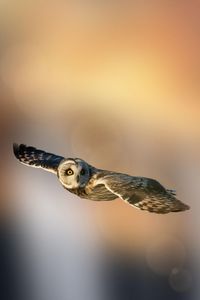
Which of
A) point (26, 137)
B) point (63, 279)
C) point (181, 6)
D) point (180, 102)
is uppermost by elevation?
point (181, 6)

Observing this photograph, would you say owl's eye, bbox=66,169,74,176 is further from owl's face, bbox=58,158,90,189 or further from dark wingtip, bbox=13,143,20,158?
dark wingtip, bbox=13,143,20,158

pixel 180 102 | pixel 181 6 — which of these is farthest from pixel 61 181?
pixel 181 6

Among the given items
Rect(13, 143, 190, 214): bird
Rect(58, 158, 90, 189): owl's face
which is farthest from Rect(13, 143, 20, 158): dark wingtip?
Rect(58, 158, 90, 189): owl's face

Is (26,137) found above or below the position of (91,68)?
below

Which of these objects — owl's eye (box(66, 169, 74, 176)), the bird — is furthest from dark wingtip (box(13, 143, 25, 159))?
owl's eye (box(66, 169, 74, 176))

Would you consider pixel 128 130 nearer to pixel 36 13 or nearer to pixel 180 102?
pixel 180 102

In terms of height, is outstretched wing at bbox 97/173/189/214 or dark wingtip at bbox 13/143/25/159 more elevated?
outstretched wing at bbox 97/173/189/214

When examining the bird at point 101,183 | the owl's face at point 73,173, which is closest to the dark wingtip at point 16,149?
the bird at point 101,183
